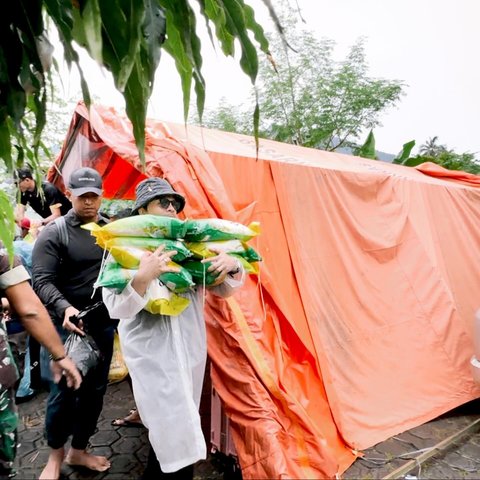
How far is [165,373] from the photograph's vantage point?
5.96 feet

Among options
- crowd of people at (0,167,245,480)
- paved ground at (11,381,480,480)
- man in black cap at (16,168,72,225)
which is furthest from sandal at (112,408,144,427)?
man in black cap at (16,168,72,225)

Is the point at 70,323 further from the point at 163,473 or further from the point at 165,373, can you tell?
the point at 163,473

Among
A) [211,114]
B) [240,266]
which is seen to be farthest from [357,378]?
[211,114]

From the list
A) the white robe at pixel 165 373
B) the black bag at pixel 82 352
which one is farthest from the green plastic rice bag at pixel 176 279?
the black bag at pixel 82 352

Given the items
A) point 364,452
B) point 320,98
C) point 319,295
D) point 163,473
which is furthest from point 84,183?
point 320,98

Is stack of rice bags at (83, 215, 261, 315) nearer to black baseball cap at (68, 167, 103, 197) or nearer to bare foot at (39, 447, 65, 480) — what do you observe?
black baseball cap at (68, 167, 103, 197)

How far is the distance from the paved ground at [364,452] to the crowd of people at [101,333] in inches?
6.8

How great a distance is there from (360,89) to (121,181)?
1031 cm

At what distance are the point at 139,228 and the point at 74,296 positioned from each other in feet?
2.92

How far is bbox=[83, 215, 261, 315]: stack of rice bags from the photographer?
1.79 meters

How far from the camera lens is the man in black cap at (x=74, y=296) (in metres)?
2.25

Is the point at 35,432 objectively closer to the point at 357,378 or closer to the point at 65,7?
the point at 357,378

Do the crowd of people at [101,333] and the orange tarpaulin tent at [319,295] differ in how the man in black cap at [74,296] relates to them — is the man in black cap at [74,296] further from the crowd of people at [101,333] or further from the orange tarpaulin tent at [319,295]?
the orange tarpaulin tent at [319,295]

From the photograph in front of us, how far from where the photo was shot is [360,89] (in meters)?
12.3
